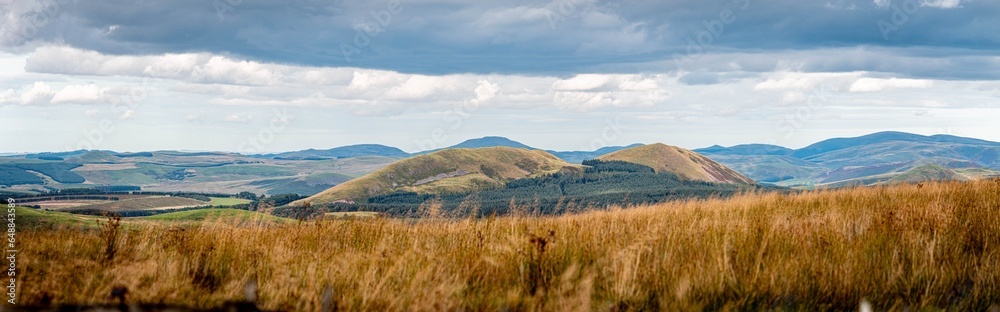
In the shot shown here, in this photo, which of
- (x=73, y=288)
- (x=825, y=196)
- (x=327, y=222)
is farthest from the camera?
(x=825, y=196)

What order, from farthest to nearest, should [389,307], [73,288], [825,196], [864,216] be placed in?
[825,196], [864,216], [73,288], [389,307]

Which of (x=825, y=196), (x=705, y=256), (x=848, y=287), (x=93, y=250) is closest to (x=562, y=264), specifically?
(x=705, y=256)

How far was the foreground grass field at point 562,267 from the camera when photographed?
21.4ft

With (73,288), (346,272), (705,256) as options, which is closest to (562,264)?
(705,256)

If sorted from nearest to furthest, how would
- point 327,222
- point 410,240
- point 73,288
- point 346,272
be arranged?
1. point 73,288
2. point 346,272
3. point 410,240
4. point 327,222

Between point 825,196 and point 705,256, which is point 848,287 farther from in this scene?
point 825,196

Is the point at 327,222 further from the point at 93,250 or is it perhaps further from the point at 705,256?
the point at 705,256

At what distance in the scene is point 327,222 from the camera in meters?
11.8

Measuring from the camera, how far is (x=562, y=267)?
7.80 meters

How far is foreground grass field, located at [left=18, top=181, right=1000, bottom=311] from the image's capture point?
6.53m

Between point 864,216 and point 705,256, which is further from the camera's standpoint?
point 864,216

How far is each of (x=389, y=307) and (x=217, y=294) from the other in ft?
6.99

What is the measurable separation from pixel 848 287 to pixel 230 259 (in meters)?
A: 7.08

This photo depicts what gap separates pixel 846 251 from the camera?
8.27 meters
